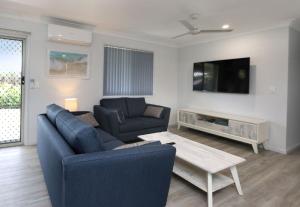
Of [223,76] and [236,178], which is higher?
[223,76]

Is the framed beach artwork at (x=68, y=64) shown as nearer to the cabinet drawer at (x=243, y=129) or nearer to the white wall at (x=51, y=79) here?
the white wall at (x=51, y=79)

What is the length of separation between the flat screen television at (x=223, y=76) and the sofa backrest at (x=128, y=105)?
62.7 inches

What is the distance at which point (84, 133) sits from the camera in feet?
5.03

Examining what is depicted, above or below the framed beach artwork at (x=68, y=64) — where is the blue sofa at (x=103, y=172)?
below

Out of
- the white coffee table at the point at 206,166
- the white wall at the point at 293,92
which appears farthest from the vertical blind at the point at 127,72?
the white wall at the point at 293,92

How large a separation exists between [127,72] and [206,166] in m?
3.34

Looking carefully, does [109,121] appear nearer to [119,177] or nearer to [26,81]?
[26,81]

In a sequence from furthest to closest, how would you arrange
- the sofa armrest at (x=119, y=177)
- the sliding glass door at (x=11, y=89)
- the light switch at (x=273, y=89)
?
the light switch at (x=273, y=89) → the sliding glass door at (x=11, y=89) → the sofa armrest at (x=119, y=177)

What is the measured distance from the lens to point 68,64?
4141mm

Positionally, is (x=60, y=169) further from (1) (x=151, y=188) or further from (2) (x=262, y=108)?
(2) (x=262, y=108)

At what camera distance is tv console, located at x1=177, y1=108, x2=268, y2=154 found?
3.74 metres

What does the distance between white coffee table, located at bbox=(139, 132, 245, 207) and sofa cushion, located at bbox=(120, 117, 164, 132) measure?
1366 mm

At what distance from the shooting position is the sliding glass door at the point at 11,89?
365 centimetres

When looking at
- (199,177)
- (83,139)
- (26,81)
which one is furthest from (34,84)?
(199,177)
